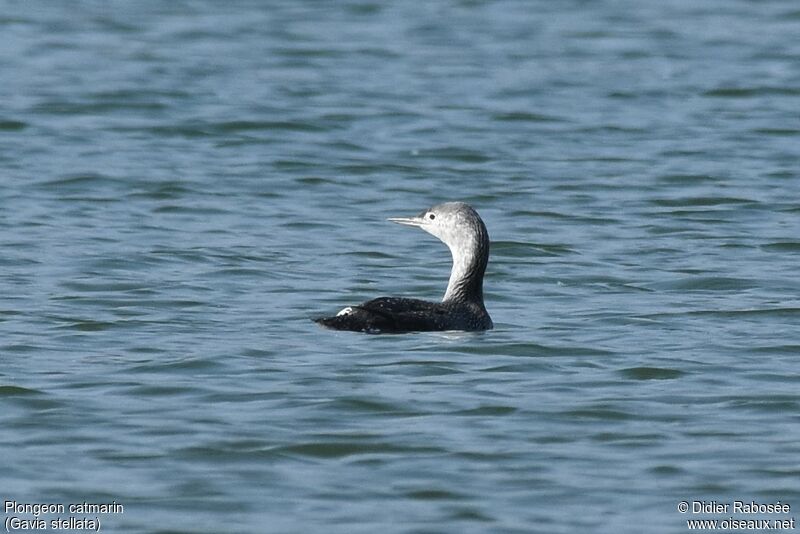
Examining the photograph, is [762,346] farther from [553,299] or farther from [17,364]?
[17,364]

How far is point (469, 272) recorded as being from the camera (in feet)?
38.0

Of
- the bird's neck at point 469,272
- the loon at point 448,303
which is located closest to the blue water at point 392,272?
the loon at point 448,303

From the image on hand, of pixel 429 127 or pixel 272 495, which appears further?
pixel 429 127

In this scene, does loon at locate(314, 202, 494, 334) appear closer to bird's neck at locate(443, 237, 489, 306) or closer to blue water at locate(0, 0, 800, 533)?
bird's neck at locate(443, 237, 489, 306)

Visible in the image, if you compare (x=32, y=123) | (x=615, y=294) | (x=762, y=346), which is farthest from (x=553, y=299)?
(x=32, y=123)

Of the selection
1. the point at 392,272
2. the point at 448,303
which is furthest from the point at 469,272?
the point at 392,272

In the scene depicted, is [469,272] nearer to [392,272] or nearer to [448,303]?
[448,303]

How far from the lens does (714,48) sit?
25938 millimetres

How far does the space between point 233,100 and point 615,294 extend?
10040 mm

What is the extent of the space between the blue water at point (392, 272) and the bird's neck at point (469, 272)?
0.29 metres

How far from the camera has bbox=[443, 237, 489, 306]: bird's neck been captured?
11539 mm

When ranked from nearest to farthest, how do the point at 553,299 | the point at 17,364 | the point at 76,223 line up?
the point at 17,364
the point at 553,299
the point at 76,223

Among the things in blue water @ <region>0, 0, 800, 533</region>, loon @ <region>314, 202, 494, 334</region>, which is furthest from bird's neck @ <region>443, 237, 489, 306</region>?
blue water @ <region>0, 0, 800, 533</region>

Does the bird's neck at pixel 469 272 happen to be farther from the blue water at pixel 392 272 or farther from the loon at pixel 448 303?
the blue water at pixel 392 272
